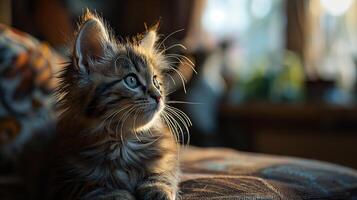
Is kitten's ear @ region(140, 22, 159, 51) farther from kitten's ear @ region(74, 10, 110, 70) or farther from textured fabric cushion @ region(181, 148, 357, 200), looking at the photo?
textured fabric cushion @ region(181, 148, 357, 200)

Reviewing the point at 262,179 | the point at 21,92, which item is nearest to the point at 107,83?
the point at 262,179

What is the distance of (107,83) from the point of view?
1050mm

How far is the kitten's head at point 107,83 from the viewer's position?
1.03 metres

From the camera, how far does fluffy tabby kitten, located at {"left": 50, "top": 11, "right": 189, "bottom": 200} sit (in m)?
1.03

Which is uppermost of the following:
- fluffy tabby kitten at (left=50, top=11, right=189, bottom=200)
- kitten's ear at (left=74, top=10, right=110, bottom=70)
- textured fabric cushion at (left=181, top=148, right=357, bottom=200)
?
kitten's ear at (left=74, top=10, right=110, bottom=70)

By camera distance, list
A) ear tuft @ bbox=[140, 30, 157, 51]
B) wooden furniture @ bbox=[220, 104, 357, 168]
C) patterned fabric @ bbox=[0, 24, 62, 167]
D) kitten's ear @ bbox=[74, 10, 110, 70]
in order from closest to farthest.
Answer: kitten's ear @ bbox=[74, 10, 110, 70], ear tuft @ bbox=[140, 30, 157, 51], patterned fabric @ bbox=[0, 24, 62, 167], wooden furniture @ bbox=[220, 104, 357, 168]

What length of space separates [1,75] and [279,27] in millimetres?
2026

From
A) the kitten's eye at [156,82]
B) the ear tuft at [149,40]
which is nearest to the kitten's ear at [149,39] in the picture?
the ear tuft at [149,40]

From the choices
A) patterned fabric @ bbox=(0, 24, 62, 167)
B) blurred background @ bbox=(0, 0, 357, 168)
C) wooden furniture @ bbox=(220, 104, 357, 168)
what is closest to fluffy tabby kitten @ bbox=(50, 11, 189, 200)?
patterned fabric @ bbox=(0, 24, 62, 167)

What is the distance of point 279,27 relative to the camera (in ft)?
10.3

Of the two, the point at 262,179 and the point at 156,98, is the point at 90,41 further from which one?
the point at 262,179

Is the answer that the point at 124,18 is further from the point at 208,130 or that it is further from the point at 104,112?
the point at 104,112

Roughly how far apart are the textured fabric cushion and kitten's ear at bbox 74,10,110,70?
341 mm

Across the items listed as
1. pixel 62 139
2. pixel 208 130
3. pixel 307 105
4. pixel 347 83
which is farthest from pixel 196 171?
pixel 347 83
